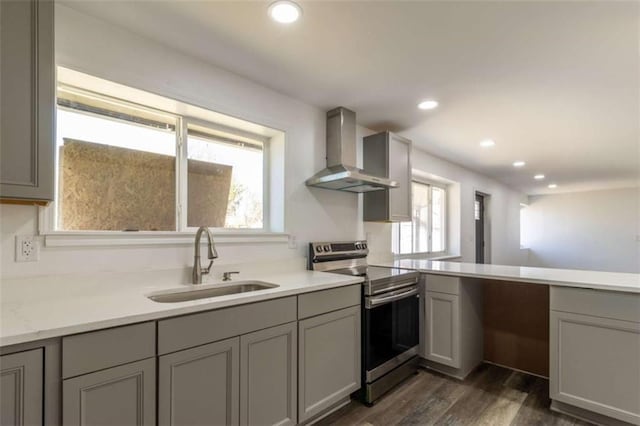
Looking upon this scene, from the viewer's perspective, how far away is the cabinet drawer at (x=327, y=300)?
6.21 feet

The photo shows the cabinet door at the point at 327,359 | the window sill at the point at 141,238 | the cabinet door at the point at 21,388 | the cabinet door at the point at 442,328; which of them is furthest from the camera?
the cabinet door at the point at 442,328

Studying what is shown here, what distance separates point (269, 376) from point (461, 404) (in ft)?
4.75

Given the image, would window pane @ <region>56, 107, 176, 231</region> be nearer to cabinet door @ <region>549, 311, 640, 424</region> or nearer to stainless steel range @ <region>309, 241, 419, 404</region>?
stainless steel range @ <region>309, 241, 419, 404</region>

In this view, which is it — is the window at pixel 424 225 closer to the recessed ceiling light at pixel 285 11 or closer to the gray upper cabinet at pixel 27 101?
the recessed ceiling light at pixel 285 11

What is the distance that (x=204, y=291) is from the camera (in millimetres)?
1956

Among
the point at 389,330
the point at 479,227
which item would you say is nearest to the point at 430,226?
the point at 479,227

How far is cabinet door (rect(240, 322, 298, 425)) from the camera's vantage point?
5.24 ft

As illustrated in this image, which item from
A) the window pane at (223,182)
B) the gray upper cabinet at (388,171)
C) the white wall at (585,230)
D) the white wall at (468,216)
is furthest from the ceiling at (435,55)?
the white wall at (585,230)

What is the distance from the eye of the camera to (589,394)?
202cm

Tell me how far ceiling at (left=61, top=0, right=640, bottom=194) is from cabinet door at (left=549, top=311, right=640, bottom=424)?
5.46 feet

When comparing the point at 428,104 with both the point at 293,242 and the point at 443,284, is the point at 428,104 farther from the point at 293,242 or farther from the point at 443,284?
the point at 293,242

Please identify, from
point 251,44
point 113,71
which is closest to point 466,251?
point 251,44

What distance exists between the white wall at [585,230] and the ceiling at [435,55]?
17.5 ft

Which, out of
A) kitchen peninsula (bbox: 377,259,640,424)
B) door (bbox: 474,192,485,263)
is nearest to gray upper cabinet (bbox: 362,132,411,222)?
kitchen peninsula (bbox: 377,259,640,424)
